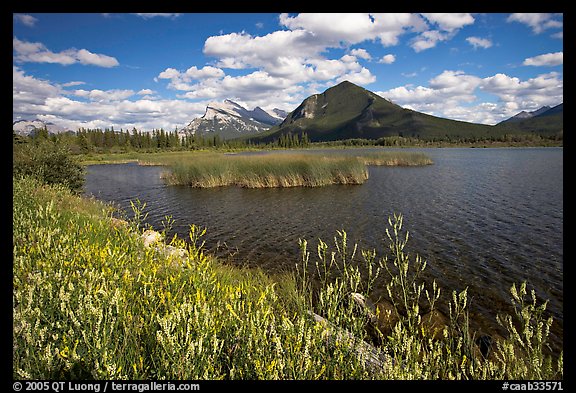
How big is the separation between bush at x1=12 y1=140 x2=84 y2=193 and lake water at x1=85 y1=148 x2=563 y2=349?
4381 millimetres

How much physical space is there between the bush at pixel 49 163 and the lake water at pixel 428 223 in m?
4.38

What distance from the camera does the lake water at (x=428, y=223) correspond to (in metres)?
9.62

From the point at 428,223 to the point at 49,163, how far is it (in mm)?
23133

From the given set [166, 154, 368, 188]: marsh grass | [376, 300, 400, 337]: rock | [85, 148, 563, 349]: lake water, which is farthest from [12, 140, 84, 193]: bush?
[376, 300, 400, 337]: rock

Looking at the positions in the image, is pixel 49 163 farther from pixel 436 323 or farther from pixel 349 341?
pixel 436 323

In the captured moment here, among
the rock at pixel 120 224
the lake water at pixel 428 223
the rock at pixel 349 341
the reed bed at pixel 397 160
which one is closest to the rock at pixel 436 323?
the lake water at pixel 428 223

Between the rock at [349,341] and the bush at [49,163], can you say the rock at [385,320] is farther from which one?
the bush at [49,163]

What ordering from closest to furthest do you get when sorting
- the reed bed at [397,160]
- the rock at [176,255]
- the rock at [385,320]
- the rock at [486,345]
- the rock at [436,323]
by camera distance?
the rock at [176,255] < the rock at [486,345] < the rock at [436,323] < the rock at [385,320] < the reed bed at [397,160]

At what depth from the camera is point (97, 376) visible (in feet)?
7.59

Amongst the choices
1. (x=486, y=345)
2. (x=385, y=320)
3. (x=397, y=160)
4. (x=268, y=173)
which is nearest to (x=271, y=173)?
(x=268, y=173)

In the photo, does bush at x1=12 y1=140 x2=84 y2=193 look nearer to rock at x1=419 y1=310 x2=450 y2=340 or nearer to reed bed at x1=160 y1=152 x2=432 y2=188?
reed bed at x1=160 y1=152 x2=432 y2=188

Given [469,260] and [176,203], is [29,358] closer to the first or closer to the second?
[469,260]

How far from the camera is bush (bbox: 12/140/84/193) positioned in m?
17.4
